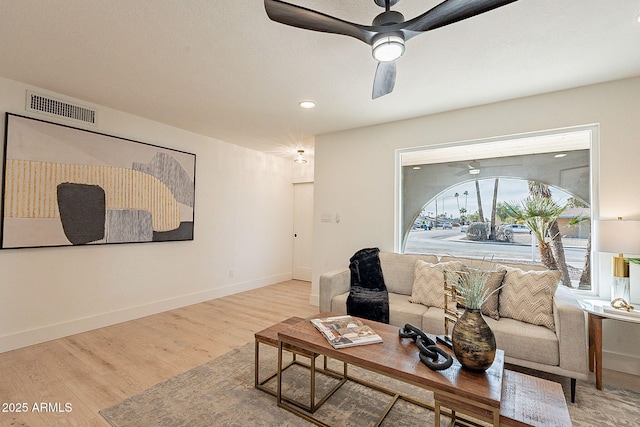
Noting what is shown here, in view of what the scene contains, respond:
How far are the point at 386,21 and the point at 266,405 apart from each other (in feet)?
8.07

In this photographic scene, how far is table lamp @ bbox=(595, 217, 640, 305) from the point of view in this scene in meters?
2.19

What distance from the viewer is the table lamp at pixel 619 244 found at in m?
2.19

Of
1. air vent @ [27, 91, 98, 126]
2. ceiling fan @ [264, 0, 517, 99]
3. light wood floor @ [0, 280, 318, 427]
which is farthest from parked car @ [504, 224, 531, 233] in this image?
air vent @ [27, 91, 98, 126]

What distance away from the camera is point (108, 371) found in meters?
2.39

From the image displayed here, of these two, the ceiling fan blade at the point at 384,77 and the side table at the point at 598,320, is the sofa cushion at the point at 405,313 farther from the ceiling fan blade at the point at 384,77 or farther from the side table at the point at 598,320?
the ceiling fan blade at the point at 384,77

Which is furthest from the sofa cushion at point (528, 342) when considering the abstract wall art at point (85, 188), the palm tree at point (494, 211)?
the abstract wall art at point (85, 188)

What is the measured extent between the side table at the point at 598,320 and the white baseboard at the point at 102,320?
4.41 meters

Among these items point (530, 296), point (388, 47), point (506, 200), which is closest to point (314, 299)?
point (530, 296)

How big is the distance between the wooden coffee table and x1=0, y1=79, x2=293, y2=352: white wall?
272 cm

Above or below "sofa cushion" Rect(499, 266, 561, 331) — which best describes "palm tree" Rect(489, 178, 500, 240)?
above

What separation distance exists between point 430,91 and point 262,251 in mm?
3899

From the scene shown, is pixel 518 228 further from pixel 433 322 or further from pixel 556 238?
pixel 433 322

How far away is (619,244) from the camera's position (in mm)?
2240

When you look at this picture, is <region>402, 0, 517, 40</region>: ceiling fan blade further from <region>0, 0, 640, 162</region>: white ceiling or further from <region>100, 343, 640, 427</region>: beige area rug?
<region>100, 343, 640, 427</region>: beige area rug
